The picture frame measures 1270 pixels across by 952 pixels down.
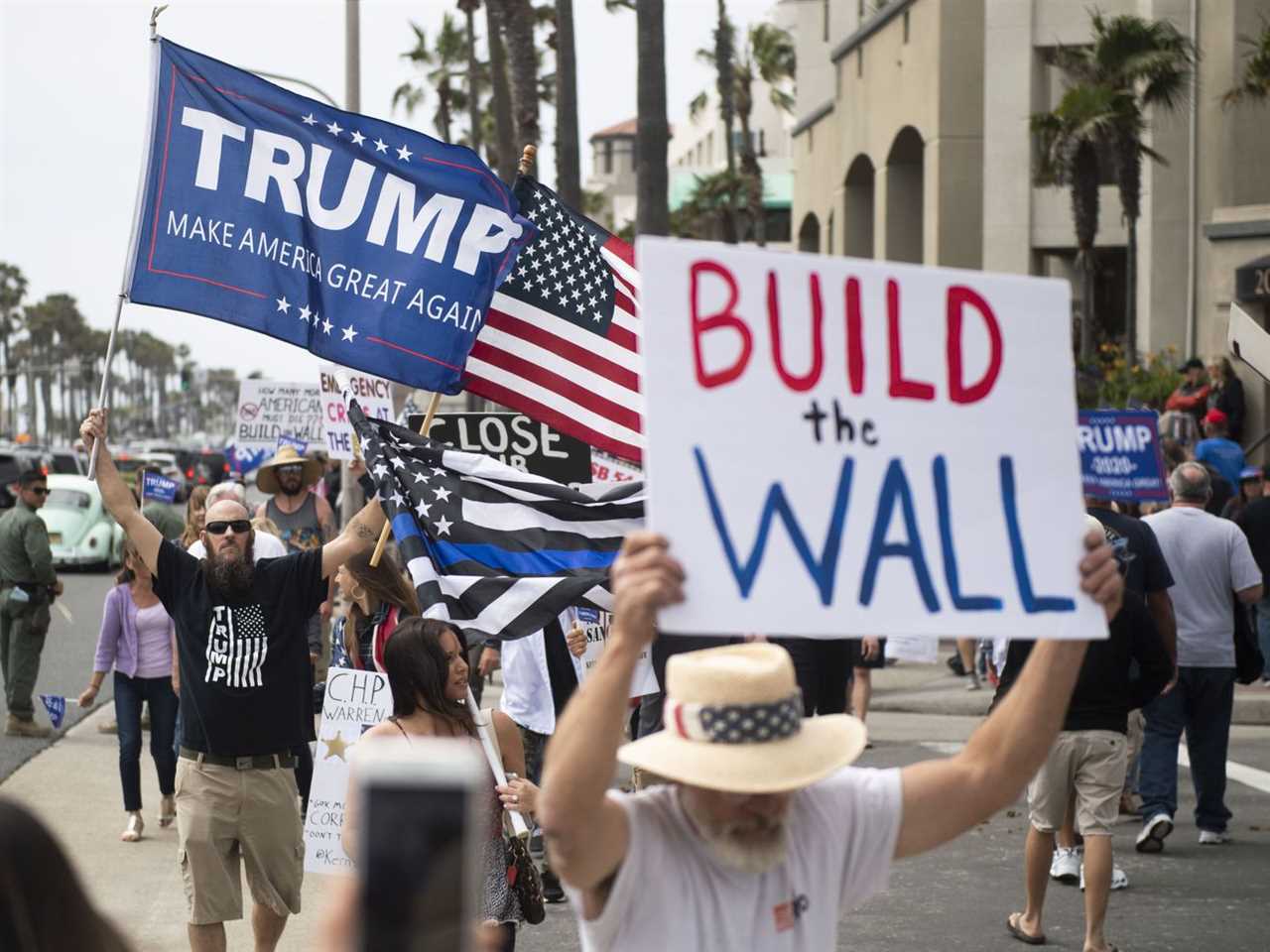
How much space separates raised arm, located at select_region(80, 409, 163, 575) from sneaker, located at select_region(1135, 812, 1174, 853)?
574 cm

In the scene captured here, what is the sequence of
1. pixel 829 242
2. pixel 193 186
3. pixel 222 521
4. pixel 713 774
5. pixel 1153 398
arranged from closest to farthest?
pixel 713 774 → pixel 222 521 → pixel 193 186 → pixel 1153 398 → pixel 829 242

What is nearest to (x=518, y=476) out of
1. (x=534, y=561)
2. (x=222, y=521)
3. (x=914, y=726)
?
(x=534, y=561)

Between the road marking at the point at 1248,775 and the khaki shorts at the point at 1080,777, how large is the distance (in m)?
3.70

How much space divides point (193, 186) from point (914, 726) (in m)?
8.70

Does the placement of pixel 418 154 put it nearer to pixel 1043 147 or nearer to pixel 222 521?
pixel 222 521

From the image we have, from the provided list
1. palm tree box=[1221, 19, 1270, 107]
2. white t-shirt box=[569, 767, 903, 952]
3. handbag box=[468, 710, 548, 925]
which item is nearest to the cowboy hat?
handbag box=[468, 710, 548, 925]

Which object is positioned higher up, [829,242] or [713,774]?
[829,242]

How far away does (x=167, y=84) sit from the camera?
7172 mm

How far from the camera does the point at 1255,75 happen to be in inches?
925

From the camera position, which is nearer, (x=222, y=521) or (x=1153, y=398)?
(x=222, y=521)

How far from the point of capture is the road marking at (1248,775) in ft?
37.7

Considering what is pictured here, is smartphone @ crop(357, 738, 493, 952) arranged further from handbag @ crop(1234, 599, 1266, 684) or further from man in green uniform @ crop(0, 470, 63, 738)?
man in green uniform @ crop(0, 470, 63, 738)

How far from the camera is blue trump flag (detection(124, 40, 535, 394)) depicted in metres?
7.04

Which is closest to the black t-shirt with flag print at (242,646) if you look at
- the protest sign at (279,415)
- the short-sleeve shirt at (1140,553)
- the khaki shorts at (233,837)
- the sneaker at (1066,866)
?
the khaki shorts at (233,837)
